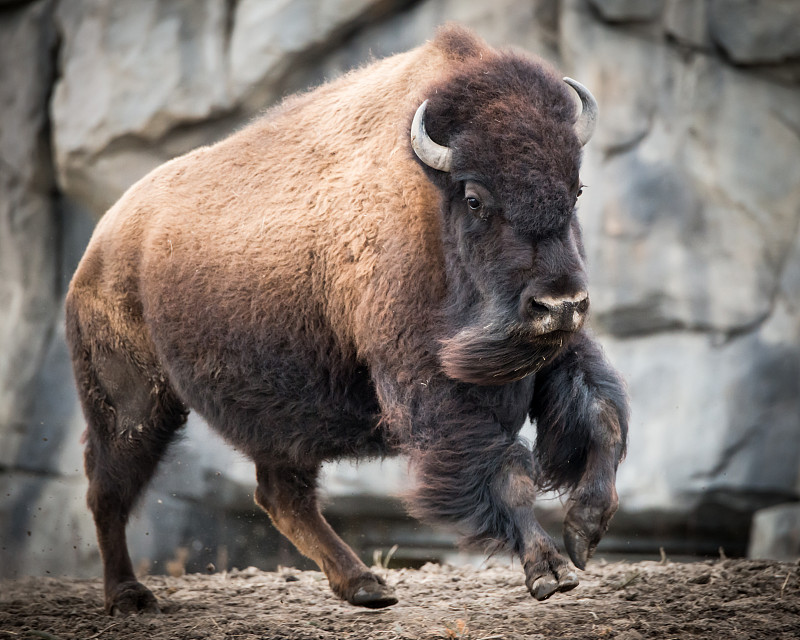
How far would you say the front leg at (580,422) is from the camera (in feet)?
10.3

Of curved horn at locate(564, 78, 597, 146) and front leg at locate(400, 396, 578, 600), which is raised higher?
curved horn at locate(564, 78, 597, 146)

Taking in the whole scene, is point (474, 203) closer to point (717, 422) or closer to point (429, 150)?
point (429, 150)

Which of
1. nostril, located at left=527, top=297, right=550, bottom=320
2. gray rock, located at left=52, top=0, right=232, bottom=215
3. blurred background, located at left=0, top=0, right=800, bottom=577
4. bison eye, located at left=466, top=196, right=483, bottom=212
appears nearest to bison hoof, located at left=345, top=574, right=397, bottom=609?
nostril, located at left=527, top=297, right=550, bottom=320

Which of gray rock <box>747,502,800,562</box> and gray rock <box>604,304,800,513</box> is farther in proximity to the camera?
gray rock <box>604,304,800,513</box>

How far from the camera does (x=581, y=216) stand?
7.34 metres

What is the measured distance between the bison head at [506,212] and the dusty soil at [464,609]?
102 centimetres

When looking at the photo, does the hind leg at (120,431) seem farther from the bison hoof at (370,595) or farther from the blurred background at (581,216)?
the blurred background at (581,216)

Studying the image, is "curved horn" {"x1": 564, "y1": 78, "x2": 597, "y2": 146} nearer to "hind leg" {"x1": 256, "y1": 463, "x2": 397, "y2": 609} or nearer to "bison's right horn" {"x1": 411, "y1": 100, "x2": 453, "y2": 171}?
"bison's right horn" {"x1": 411, "y1": 100, "x2": 453, "y2": 171}

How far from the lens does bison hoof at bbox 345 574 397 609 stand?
13.1 ft

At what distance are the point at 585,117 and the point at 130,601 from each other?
2913 mm

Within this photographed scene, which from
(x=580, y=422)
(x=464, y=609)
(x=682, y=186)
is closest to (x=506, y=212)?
(x=580, y=422)

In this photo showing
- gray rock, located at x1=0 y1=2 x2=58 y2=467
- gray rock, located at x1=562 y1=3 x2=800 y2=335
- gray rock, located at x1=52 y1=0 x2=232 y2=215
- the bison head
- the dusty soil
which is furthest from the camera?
gray rock, located at x1=0 y1=2 x2=58 y2=467

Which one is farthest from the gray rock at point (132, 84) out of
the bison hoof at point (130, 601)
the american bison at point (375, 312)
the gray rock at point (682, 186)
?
the bison hoof at point (130, 601)

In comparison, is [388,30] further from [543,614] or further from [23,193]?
[543,614]
